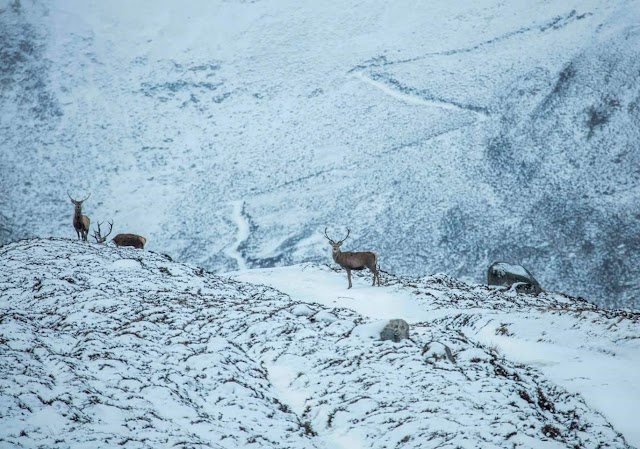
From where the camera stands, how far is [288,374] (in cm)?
1012

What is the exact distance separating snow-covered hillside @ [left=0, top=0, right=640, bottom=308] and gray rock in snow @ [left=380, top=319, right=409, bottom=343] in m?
23.6

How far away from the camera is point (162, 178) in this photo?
156 ft

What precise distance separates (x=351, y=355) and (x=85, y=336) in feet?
17.1

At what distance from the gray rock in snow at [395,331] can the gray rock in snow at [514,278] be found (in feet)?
37.9

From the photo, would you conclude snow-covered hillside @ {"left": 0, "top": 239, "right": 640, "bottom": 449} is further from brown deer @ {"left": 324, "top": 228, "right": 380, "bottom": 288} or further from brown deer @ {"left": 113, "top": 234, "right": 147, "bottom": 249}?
brown deer @ {"left": 113, "top": 234, "right": 147, "bottom": 249}

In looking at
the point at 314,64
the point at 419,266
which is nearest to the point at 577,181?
the point at 419,266

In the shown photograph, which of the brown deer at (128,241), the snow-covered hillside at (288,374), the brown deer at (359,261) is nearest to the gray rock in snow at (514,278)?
the brown deer at (359,261)

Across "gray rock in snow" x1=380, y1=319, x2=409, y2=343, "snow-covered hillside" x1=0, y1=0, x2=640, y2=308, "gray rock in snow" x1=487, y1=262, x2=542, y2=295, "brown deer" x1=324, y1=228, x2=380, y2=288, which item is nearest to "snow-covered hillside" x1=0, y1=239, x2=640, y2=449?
"gray rock in snow" x1=380, y1=319, x2=409, y2=343

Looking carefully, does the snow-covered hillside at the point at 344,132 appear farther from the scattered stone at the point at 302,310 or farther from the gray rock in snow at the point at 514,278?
the scattered stone at the point at 302,310

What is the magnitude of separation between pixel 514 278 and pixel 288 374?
1527 cm

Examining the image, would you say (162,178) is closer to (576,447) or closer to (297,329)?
(297,329)

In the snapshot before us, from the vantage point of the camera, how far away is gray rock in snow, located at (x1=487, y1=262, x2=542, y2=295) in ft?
69.9

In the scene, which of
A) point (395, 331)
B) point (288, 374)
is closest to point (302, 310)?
point (395, 331)

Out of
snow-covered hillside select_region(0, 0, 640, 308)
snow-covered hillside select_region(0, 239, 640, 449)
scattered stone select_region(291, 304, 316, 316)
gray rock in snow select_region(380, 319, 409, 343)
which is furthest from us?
snow-covered hillside select_region(0, 0, 640, 308)
